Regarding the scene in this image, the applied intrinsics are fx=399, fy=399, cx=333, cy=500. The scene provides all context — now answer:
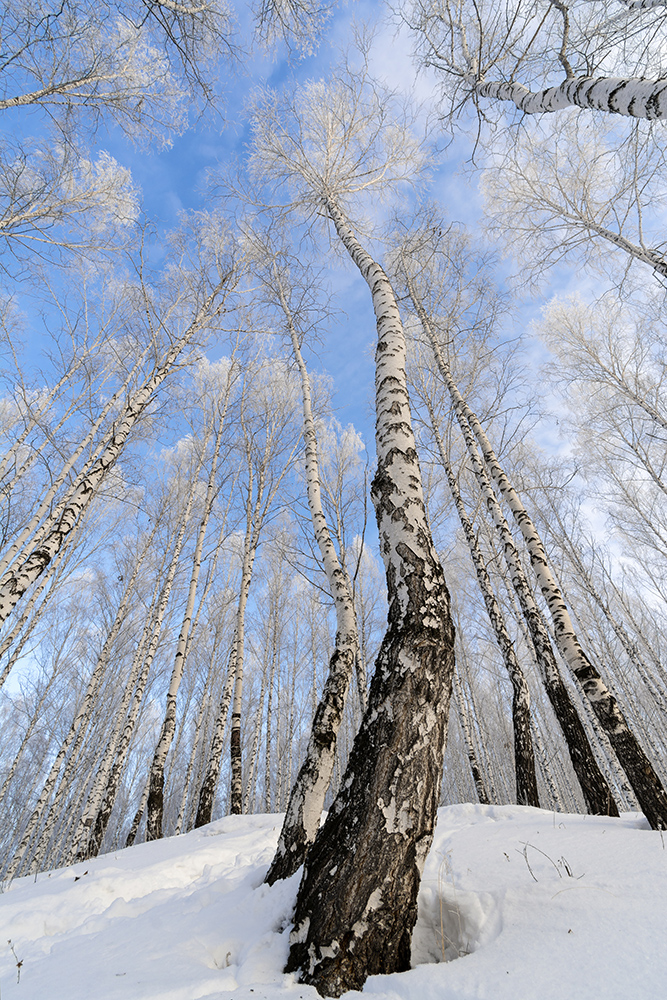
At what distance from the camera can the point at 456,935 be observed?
1745mm

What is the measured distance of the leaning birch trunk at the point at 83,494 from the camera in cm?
432

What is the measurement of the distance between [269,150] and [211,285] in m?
2.52

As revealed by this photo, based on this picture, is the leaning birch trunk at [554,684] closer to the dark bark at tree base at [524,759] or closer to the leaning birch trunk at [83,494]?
the dark bark at tree base at [524,759]

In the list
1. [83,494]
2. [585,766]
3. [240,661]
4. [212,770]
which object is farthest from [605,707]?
[212,770]

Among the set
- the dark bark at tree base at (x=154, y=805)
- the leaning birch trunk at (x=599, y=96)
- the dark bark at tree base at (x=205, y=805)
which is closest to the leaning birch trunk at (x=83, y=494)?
the dark bark at tree base at (x=154, y=805)

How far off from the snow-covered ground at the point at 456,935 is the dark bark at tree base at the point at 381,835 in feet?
0.34

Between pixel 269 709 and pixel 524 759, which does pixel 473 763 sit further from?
pixel 269 709

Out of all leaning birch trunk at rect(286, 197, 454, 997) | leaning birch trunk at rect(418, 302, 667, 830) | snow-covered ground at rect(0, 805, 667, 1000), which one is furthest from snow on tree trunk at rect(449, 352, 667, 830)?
leaning birch trunk at rect(286, 197, 454, 997)

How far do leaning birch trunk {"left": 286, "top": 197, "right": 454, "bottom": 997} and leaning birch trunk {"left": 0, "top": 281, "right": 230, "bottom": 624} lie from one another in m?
4.18

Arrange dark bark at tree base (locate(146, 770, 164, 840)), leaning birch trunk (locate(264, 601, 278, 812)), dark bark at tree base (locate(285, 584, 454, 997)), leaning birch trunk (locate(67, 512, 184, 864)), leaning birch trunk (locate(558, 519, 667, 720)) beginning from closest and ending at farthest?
1. dark bark at tree base (locate(285, 584, 454, 997))
2. dark bark at tree base (locate(146, 770, 164, 840))
3. leaning birch trunk (locate(67, 512, 184, 864))
4. leaning birch trunk (locate(558, 519, 667, 720))
5. leaning birch trunk (locate(264, 601, 278, 812))

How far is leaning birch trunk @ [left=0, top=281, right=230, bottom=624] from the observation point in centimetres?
432

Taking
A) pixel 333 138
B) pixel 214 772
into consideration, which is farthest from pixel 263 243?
pixel 214 772

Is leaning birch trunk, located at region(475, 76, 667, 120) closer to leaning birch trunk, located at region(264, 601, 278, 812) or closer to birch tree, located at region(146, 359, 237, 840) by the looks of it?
birch tree, located at region(146, 359, 237, 840)

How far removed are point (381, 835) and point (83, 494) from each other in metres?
5.20
